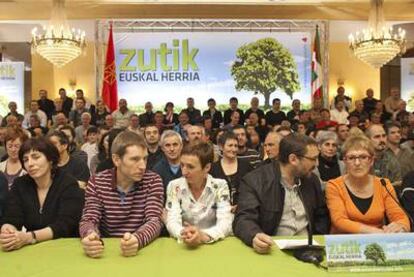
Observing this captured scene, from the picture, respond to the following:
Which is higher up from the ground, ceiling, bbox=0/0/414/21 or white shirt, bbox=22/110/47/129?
ceiling, bbox=0/0/414/21

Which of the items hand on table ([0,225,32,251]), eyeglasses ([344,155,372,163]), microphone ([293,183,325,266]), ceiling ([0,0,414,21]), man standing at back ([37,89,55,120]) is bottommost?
microphone ([293,183,325,266])

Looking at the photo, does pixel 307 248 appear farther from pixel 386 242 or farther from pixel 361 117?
pixel 361 117

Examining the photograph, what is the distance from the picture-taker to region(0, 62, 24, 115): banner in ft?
39.4

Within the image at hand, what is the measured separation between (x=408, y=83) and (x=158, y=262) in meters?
12.1

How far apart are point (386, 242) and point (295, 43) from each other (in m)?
10.5

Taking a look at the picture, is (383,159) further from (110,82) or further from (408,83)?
(408,83)

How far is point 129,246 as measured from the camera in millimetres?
1952

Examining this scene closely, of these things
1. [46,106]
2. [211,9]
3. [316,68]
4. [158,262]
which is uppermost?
[211,9]

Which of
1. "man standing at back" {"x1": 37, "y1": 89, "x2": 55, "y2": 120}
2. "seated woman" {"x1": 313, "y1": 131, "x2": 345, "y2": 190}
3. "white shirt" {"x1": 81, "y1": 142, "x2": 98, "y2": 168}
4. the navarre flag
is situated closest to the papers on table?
"seated woman" {"x1": 313, "y1": 131, "x2": 345, "y2": 190}

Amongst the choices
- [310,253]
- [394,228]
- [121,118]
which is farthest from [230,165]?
[121,118]

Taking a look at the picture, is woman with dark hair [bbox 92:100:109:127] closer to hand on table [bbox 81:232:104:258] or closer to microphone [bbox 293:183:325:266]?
hand on table [bbox 81:232:104:258]

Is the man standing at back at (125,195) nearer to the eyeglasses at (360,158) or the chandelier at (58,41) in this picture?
the eyeglasses at (360,158)

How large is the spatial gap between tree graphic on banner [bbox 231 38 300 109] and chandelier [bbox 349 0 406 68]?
6.27 feet

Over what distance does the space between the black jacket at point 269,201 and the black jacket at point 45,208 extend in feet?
2.62
